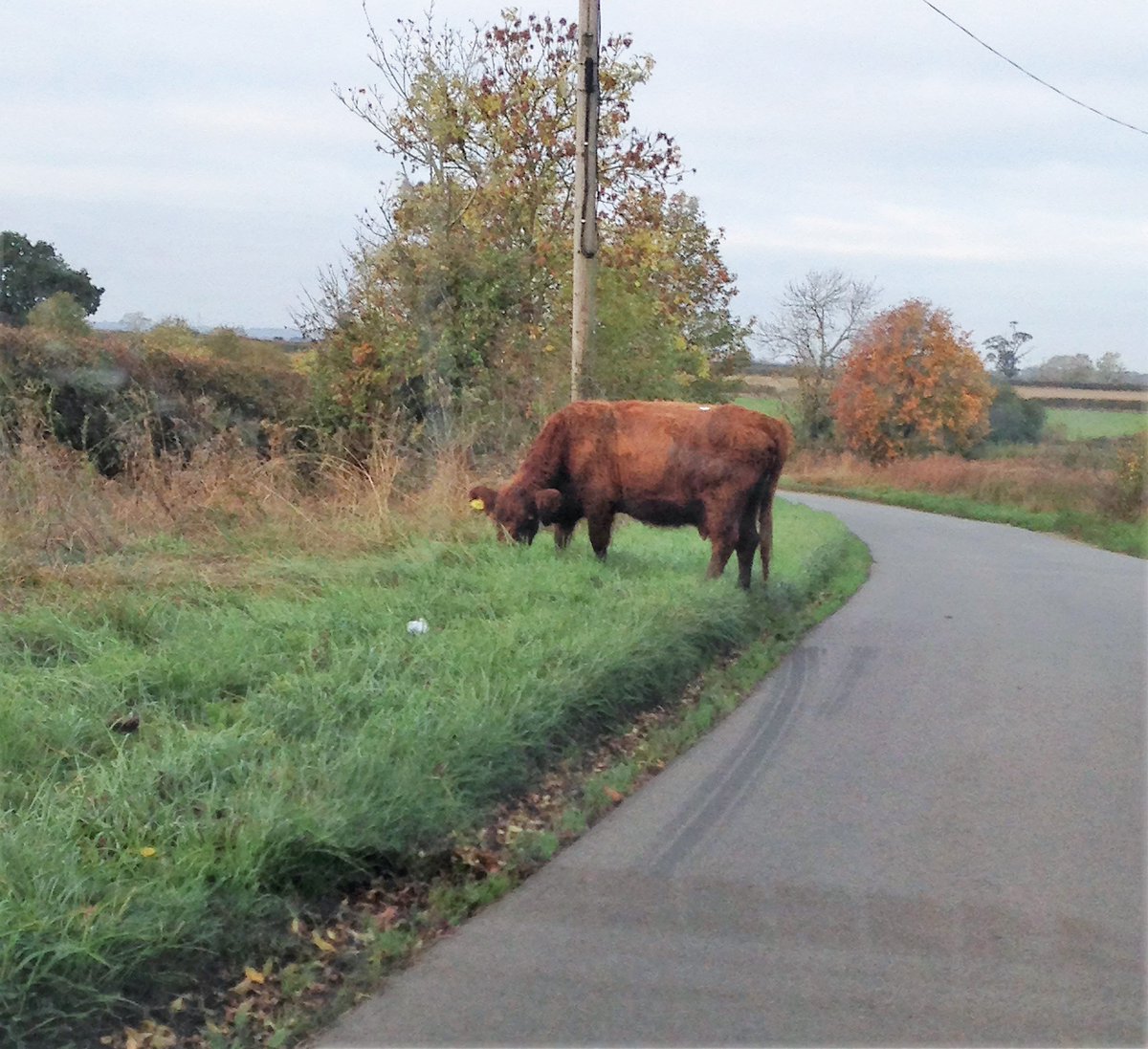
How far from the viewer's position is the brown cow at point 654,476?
11.3 metres

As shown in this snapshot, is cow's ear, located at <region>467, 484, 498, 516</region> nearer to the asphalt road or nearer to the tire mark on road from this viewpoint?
the tire mark on road

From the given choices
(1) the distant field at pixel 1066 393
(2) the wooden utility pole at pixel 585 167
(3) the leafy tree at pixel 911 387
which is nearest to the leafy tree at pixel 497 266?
(2) the wooden utility pole at pixel 585 167

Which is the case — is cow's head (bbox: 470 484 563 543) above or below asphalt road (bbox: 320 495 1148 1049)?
above

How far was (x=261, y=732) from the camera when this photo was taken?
5.93 metres

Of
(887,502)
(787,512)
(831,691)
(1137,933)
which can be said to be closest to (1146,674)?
(831,691)

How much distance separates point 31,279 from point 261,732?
60.9 feet

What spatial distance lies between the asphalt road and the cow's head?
12.1 ft

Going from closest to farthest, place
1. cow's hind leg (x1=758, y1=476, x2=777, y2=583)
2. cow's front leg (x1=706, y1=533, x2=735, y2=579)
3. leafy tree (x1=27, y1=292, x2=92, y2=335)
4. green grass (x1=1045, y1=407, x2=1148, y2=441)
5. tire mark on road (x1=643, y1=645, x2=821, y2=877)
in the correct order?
1. tire mark on road (x1=643, y1=645, x2=821, y2=877)
2. cow's front leg (x1=706, y1=533, x2=735, y2=579)
3. cow's hind leg (x1=758, y1=476, x2=777, y2=583)
4. leafy tree (x1=27, y1=292, x2=92, y2=335)
5. green grass (x1=1045, y1=407, x2=1148, y2=441)

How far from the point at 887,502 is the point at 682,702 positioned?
95.8 feet

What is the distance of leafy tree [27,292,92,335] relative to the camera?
63.1 feet

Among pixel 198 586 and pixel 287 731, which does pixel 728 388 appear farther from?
pixel 287 731

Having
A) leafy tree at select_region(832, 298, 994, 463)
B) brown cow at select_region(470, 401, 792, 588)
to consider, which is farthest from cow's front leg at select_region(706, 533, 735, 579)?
leafy tree at select_region(832, 298, 994, 463)

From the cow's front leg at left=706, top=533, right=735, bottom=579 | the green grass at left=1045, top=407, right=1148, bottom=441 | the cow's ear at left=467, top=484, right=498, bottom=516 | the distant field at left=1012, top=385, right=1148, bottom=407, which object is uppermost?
the distant field at left=1012, top=385, right=1148, bottom=407

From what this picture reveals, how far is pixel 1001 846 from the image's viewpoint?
5758 mm
